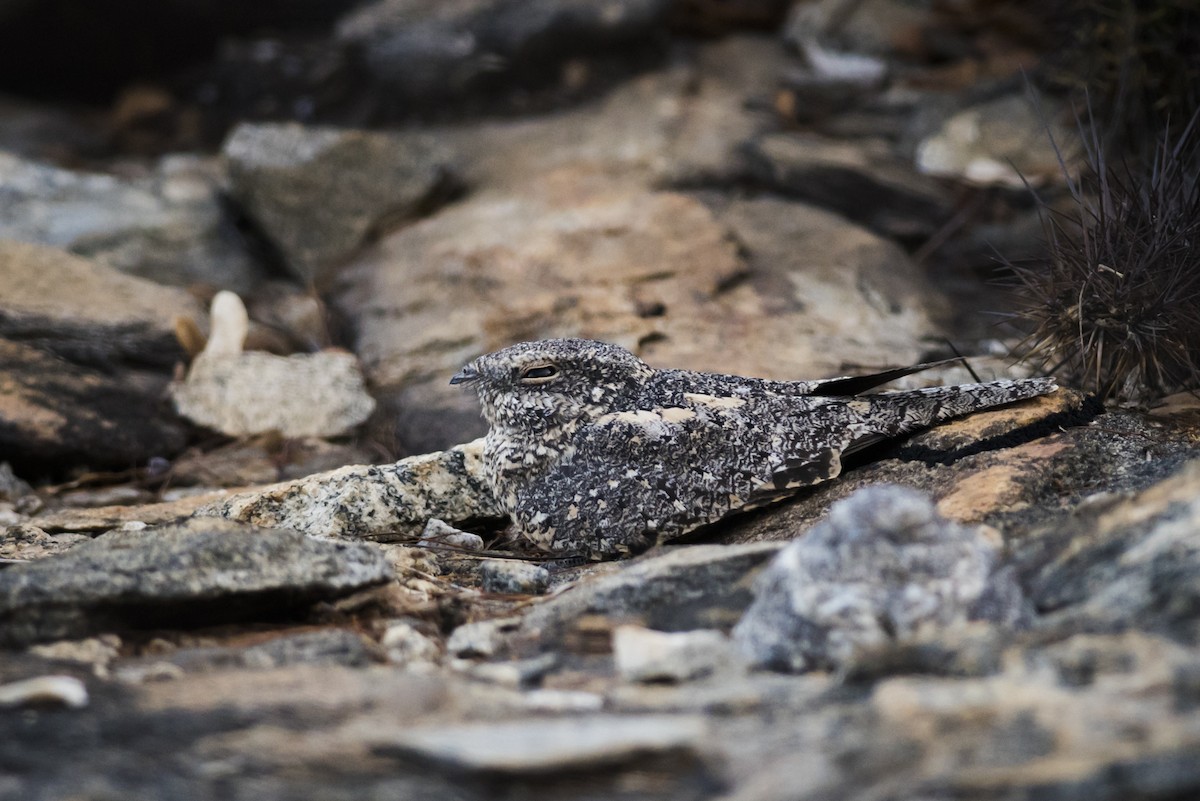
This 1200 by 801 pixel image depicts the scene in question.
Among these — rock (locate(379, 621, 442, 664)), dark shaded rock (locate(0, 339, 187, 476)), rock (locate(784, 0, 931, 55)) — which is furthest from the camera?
rock (locate(784, 0, 931, 55))

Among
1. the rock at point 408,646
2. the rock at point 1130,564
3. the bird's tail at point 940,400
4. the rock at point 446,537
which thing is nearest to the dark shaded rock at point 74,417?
the rock at point 446,537

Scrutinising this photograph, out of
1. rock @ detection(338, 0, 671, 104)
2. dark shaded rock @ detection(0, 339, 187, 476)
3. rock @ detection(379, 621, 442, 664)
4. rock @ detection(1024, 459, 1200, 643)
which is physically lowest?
rock @ detection(1024, 459, 1200, 643)

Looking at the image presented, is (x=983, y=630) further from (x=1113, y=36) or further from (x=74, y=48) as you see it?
(x=74, y=48)

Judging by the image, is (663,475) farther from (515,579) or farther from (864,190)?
(864,190)

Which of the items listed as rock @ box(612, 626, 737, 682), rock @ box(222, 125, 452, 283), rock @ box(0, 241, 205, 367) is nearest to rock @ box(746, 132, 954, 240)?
rock @ box(222, 125, 452, 283)

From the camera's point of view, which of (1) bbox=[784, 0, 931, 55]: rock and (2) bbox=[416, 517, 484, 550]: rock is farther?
(1) bbox=[784, 0, 931, 55]: rock

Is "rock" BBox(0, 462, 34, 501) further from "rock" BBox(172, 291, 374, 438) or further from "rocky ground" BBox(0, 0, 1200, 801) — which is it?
"rock" BBox(172, 291, 374, 438)

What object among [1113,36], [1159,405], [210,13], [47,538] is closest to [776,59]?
[1113,36]
